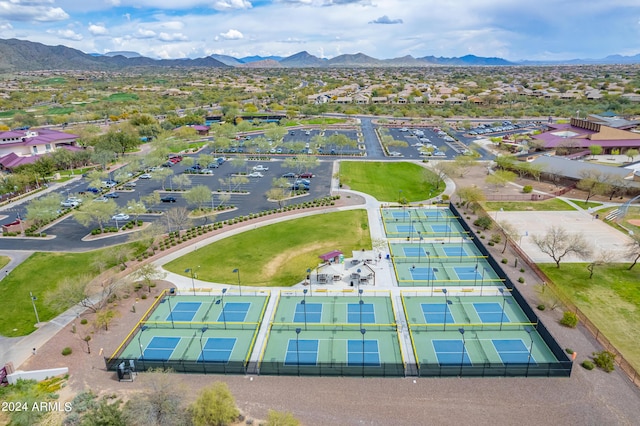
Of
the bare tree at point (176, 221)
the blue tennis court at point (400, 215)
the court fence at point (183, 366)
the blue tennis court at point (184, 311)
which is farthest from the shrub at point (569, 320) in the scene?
the bare tree at point (176, 221)

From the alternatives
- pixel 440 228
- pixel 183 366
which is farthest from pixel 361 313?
pixel 440 228

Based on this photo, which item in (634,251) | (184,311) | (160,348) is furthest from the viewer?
(634,251)

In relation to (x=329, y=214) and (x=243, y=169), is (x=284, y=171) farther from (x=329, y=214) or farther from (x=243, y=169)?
(x=329, y=214)

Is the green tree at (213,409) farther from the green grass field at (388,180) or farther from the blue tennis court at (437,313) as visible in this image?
the green grass field at (388,180)

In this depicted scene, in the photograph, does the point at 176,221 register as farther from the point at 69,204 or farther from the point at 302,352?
the point at 302,352

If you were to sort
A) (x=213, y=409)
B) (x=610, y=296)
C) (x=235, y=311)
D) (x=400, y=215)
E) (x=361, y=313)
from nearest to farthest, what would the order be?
(x=213, y=409) → (x=361, y=313) → (x=235, y=311) → (x=610, y=296) → (x=400, y=215)
